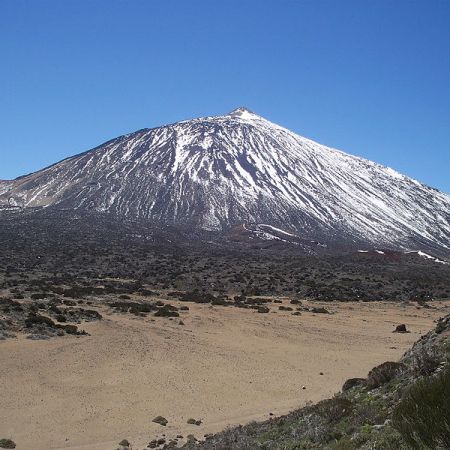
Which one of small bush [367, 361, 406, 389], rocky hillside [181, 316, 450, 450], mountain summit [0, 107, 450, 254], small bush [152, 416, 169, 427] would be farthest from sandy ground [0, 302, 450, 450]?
mountain summit [0, 107, 450, 254]

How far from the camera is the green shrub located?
4.45m

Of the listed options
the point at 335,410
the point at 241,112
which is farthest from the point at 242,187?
the point at 335,410

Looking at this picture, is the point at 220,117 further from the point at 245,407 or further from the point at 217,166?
the point at 245,407

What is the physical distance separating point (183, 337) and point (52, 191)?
96.1m

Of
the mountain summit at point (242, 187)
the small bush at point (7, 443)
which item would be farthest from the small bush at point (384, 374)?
the mountain summit at point (242, 187)

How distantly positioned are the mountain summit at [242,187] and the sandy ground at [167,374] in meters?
66.4

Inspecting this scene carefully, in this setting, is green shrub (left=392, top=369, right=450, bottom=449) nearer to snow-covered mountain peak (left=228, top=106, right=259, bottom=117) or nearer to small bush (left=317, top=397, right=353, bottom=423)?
small bush (left=317, top=397, right=353, bottom=423)

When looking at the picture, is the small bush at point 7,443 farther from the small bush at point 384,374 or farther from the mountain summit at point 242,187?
the mountain summit at point 242,187

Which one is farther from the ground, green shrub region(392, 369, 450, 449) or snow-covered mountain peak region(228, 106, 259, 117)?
snow-covered mountain peak region(228, 106, 259, 117)

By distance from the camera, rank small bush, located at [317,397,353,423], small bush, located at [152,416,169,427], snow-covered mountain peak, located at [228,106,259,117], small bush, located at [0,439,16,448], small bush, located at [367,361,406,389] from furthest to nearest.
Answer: snow-covered mountain peak, located at [228,106,259,117], small bush, located at [152,416,169,427], small bush, located at [0,439,16,448], small bush, located at [367,361,406,389], small bush, located at [317,397,353,423]

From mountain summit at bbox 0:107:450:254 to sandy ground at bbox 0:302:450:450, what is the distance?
2614 inches

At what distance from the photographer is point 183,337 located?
2167 centimetres

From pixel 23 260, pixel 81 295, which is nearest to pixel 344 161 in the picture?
pixel 23 260

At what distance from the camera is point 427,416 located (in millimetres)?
4621
